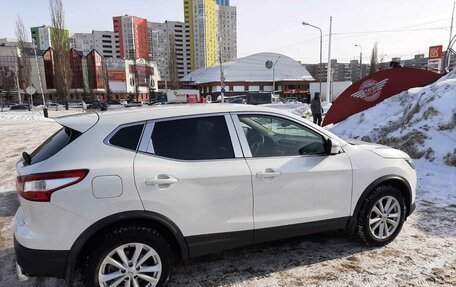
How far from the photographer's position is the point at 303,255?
12.9 feet

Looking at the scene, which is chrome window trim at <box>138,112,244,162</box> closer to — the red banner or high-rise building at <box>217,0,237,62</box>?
the red banner

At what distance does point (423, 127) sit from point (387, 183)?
15.5ft

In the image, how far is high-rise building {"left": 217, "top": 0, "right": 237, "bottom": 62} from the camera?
4744 inches

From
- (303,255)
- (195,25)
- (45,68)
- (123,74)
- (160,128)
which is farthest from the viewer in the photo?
(195,25)

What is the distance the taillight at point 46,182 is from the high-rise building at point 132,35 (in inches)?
4808

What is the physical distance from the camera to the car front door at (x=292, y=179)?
337 cm

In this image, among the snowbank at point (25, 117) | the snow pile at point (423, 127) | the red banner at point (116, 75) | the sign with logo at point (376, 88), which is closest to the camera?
the snow pile at point (423, 127)

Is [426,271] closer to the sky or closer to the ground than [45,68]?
closer to the ground

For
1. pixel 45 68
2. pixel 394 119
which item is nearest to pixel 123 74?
pixel 45 68

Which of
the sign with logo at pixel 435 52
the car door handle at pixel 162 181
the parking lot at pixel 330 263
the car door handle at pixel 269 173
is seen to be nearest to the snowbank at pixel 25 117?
the parking lot at pixel 330 263

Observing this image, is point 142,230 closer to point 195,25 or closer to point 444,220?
point 444,220

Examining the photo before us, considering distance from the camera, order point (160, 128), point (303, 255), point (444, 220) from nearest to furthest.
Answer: point (160, 128), point (303, 255), point (444, 220)

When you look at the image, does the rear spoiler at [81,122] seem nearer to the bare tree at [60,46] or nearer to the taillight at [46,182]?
the taillight at [46,182]

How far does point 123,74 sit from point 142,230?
91411mm
